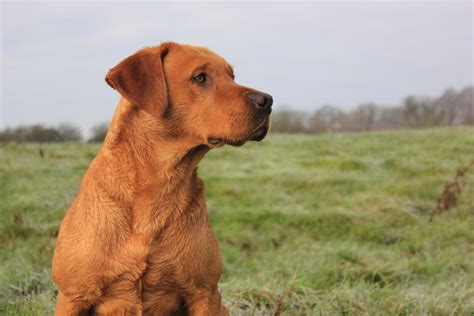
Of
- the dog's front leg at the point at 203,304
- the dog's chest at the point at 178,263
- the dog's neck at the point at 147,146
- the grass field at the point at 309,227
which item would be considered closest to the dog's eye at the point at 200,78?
the dog's neck at the point at 147,146

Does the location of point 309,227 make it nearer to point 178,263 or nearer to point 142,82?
point 178,263

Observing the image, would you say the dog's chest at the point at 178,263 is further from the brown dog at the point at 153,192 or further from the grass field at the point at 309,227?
the grass field at the point at 309,227

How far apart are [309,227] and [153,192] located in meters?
6.09

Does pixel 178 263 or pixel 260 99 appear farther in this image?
pixel 178 263

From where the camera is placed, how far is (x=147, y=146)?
3000mm

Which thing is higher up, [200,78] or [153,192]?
[200,78]

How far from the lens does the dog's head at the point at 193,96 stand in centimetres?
288

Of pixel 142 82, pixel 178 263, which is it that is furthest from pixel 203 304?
pixel 142 82

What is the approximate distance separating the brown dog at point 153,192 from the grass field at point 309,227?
1304mm

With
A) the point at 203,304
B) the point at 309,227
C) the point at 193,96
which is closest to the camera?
the point at 193,96

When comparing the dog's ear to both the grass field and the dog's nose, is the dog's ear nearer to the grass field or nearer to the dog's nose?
the dog's nose

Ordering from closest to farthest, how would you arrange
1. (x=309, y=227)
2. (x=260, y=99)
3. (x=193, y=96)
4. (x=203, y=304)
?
1. (x=260, y=99)
2. (x=193, y=96)
3. (x=203, y=304)
4. (x=309, y=227)

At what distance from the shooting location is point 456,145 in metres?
15.6

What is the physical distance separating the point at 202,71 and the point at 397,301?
2928 millimetres
